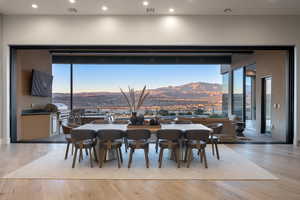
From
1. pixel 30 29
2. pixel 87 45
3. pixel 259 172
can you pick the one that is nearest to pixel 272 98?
pixel 259 172

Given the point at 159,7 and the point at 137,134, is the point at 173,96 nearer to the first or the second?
the point at 159,7

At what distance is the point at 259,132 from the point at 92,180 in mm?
6821

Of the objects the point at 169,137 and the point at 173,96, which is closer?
the point at 169,137

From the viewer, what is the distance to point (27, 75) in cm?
675

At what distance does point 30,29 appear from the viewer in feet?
18.4

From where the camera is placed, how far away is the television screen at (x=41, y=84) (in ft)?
22.4

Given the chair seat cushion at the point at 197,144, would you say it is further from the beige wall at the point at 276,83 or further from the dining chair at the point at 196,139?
the beige wall at the point at 276,83

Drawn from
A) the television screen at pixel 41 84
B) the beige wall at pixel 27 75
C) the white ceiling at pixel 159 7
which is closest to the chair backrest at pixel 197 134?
the white ceiling at pixel 159 7

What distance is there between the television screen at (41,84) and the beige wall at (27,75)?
17cm

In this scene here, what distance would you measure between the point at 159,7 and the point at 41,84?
518cm

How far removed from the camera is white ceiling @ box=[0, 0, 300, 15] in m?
4.91

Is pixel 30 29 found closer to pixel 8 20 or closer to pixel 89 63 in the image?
pixel 8 20

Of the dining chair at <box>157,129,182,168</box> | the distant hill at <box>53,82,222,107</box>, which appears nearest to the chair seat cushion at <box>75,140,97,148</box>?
the dining chair at <box>157,129,182,168</box>

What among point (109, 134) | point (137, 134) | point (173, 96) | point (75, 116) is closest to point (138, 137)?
point (137, 134)
